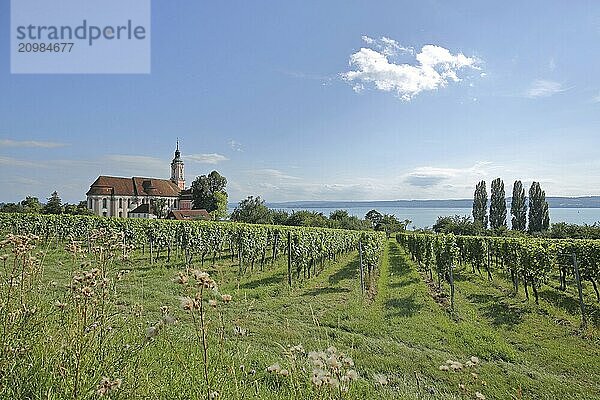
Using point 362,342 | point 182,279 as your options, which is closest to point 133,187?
point 362,342

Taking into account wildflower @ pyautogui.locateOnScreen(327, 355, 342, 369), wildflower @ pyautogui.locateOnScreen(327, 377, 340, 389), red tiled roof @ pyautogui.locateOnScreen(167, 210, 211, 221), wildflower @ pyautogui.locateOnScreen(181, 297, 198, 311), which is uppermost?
red tiled roof @ pyautogui.locateOnScreen(167, 210, 211, 221)

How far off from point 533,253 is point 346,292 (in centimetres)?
551

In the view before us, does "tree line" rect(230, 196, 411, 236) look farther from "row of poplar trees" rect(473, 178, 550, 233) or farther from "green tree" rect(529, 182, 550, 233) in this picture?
"green tree" rect(529, 182, 550, 233)

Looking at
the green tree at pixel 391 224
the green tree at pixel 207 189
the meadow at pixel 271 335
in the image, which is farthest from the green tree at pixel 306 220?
the meadow at pixel 271 335

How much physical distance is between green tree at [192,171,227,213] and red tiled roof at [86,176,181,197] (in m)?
10.6

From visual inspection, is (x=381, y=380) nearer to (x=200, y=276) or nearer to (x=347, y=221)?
(x=200, y=276)

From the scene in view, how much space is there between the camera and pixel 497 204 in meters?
62.8

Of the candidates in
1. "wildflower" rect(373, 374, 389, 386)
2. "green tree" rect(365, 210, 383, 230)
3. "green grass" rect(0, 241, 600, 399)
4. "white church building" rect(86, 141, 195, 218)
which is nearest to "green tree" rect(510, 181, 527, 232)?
"green tree" rect(365, 210, 383, 230)

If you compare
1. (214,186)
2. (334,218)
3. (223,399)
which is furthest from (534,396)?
(214,186)

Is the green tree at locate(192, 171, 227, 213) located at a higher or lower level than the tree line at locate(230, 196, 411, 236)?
higher

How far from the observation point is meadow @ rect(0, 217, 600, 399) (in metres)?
2.40

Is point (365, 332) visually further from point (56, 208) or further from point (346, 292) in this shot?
point (56, 208)

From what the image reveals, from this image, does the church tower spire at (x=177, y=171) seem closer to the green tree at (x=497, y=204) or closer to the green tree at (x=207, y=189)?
the green tree at (x=207, y=189)

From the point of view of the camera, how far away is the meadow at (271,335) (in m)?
2.40
